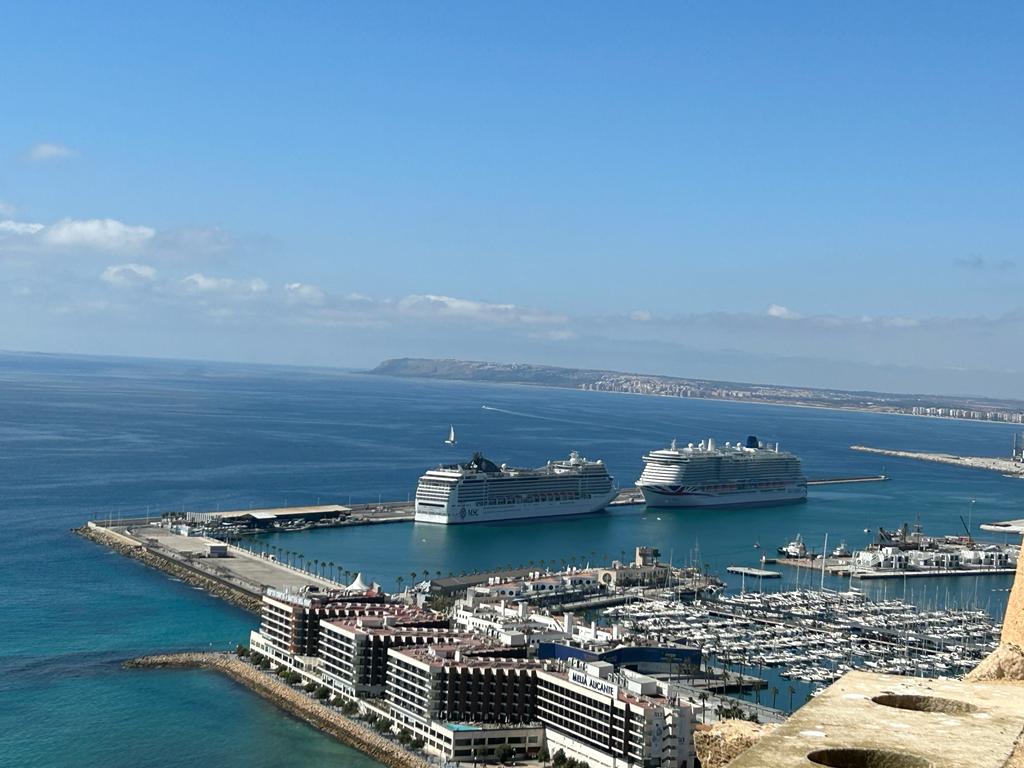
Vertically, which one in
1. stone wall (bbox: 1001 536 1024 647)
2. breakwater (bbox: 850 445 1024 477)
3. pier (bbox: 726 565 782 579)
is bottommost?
pier (bbox: 726 565 782 579)

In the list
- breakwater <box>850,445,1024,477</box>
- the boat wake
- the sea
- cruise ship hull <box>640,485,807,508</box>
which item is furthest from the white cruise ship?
the boat wake

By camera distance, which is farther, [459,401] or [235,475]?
[459,401]

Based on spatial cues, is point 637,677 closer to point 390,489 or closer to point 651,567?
point 651,567

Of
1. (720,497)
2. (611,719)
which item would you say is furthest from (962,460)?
(611,719)

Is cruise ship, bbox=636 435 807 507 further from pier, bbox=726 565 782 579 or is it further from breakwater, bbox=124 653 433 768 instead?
breakwater, bbox=124 653 433 768

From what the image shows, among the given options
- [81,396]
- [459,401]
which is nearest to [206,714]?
[81,396]

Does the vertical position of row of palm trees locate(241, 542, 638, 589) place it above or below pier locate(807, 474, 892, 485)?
below
